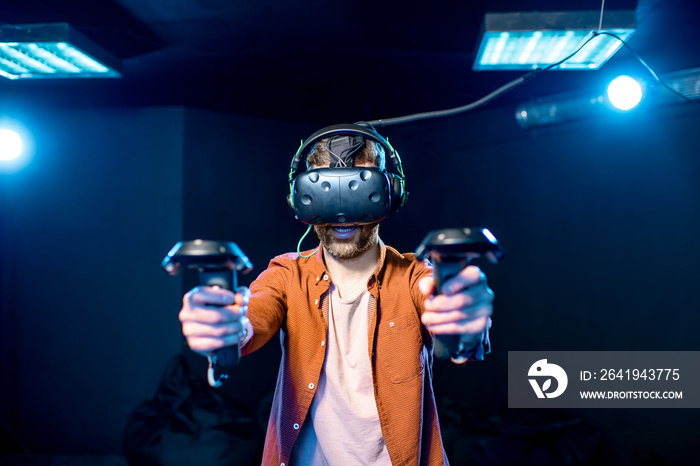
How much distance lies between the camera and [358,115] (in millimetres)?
4082

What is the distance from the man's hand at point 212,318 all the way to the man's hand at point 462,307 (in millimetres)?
356

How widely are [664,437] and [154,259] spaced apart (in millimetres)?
4105

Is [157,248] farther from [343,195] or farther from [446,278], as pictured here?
[446,278]

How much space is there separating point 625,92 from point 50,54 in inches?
134

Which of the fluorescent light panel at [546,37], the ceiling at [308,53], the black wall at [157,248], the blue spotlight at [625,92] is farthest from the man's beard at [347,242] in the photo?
the black wall at [157,248]

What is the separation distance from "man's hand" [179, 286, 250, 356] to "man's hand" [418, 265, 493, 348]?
36 cm

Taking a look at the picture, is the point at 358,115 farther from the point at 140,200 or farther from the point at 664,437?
the point at 664,437

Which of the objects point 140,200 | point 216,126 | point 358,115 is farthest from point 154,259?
point 358,115

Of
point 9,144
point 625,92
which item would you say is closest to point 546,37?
point 625,92

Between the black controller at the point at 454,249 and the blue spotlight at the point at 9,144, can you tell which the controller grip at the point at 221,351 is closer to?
the black controller at the point at 454,249

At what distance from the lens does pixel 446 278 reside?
80 cm

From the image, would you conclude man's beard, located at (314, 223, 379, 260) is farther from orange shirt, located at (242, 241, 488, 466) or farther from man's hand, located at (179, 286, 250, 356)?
man's hand, located at (179, 286, 250, 356)

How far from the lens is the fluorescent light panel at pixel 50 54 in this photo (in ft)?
7.63

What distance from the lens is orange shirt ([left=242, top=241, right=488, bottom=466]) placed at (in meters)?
1.36
